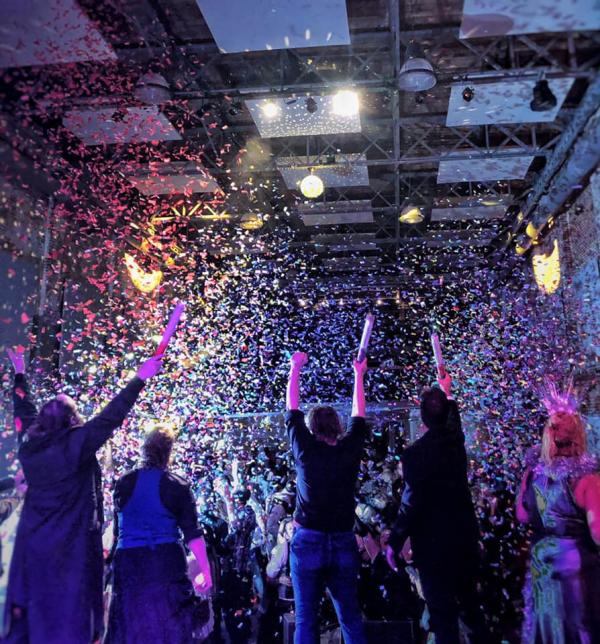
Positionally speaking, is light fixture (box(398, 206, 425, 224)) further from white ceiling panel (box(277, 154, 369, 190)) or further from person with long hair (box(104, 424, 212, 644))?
person with long hair (box(104, 424, 212, 644))

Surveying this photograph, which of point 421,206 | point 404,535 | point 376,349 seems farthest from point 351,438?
point 376,349

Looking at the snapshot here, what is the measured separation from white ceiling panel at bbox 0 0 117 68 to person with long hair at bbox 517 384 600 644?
5452 mm

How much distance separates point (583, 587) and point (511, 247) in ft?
33.4

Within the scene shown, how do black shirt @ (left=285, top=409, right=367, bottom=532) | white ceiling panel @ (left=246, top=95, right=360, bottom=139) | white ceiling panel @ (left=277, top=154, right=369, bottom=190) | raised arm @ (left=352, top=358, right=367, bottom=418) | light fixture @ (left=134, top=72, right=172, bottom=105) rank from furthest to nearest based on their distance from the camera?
white ceiling panel @ (left=277, top=154, right=369, bottom=190) < white ceiling panel @ (left=246, top=95, right=360, bottom=139) < light fixture @ (left=134, top=72, right=172, bottom=105) < raised arm @ (left=352, top=358, right=367, bottom=418) < black shirt @ (left=285, top=409, right=367, bottom=532)

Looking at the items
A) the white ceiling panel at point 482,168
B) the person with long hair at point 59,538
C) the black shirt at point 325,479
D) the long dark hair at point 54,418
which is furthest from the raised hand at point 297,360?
the white ceiling panel at point 482,168

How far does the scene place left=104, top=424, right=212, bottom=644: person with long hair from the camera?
282 centimetres

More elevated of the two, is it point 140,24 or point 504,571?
point 140,24

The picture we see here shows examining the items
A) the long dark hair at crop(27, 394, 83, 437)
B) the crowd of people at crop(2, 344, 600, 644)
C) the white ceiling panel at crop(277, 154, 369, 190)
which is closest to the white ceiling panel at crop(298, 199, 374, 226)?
the white ceiling panel at crop(277, 154, 369, 190)

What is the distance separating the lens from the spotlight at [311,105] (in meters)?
6.73

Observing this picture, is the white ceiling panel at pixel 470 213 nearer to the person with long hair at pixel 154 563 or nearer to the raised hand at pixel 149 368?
A: the raised hand at pixel 149 368

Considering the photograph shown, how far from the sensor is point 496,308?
1205cm

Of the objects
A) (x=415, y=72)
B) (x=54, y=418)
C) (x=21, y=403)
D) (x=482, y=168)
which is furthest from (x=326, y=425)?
(x=482, y=168)

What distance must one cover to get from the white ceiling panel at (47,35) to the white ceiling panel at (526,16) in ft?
12.1

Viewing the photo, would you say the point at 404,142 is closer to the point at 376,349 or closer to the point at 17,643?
the point at 376,349
